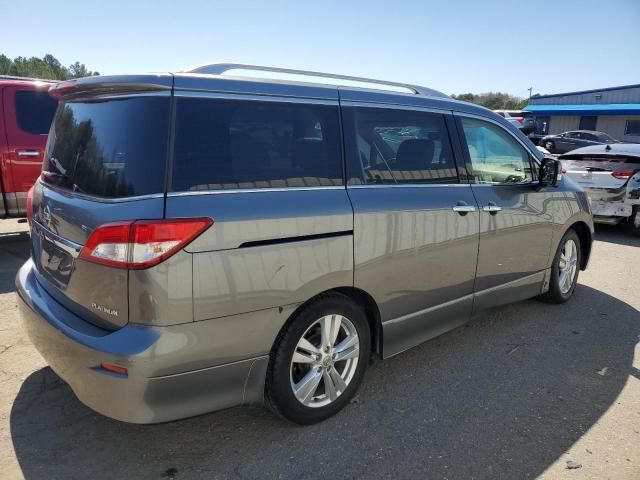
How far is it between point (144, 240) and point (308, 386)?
1244 mm

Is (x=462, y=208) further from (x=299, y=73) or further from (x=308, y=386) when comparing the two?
(x=308, y=386)

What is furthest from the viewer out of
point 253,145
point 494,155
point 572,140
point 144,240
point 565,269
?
point 572,140

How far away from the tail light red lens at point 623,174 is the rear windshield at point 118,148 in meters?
8.00

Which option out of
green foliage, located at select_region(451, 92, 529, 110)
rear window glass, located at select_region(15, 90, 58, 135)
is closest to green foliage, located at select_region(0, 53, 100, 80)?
green foliage, located at select_region(451, 92, 529, 110)

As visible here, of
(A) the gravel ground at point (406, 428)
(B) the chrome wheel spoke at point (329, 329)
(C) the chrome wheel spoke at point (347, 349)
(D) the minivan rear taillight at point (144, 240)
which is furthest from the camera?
(C) the chrome wheel spoke at point (347, 349)

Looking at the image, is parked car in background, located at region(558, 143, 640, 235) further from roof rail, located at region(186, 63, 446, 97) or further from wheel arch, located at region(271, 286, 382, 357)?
wheel arch, located at region(271, 286, 382, 357)

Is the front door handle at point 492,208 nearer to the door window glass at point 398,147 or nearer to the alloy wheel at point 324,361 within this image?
the door window glass at point 398,147

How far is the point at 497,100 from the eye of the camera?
77125mm

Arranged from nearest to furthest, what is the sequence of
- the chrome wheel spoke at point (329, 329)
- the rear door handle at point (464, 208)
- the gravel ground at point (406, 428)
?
the gravel ground at point (406, 428), the chrome wheel spoke at point (329, 329), the rear door handle at point (464, 208)

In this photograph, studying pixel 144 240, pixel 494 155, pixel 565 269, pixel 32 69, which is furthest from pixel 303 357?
pixel 32 69

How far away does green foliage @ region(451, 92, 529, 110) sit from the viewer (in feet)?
221

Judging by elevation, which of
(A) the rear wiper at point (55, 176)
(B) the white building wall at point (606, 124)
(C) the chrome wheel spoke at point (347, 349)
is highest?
(B) the white building wall at point (606, 124)

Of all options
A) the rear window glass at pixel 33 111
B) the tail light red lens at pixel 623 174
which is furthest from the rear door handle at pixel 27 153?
the tail light red lens at pixel 623 174

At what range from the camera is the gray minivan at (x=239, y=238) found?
2148 mm
